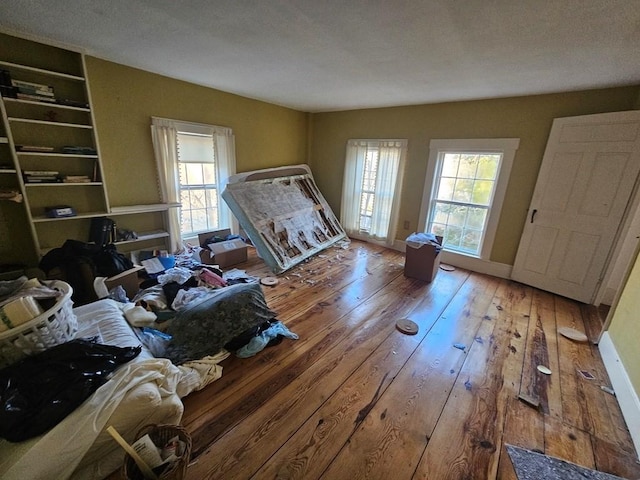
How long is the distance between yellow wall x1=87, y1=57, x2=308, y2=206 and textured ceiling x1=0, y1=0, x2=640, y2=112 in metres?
0.20

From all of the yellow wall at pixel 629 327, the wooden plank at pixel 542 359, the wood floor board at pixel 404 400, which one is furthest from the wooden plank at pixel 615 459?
the yellow wall at pixel 629 327

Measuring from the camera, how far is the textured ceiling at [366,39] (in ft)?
4.98

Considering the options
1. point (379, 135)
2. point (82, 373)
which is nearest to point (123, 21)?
point (82, 373)

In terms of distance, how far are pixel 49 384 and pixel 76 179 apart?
2.38 meters

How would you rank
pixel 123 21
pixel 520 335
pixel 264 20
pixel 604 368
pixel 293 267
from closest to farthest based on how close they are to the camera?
pixel 264 20, pixel 123 21, pixel 604 368, pixel 520 335, pixel 293 267

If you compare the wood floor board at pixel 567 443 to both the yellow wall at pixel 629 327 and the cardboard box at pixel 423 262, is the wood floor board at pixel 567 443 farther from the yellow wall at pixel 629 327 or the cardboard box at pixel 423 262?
the cardboard box at pixel 423 262

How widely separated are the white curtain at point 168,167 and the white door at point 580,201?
4.44m

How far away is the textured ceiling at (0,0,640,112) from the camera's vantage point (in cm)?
152

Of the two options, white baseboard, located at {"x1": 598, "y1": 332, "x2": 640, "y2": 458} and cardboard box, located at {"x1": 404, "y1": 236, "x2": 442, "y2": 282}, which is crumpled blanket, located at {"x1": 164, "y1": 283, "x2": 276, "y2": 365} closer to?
cardboard box, located at {"x1": 404, "y1": 236, "x2": 442, "y2": 282}

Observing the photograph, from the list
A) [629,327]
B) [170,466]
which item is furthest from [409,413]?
[629,327]

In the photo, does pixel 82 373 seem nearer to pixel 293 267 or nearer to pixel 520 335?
pixel 293 267

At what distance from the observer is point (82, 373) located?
3.73 feet

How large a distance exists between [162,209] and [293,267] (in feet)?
5.85

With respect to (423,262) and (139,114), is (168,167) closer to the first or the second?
(139,114)
